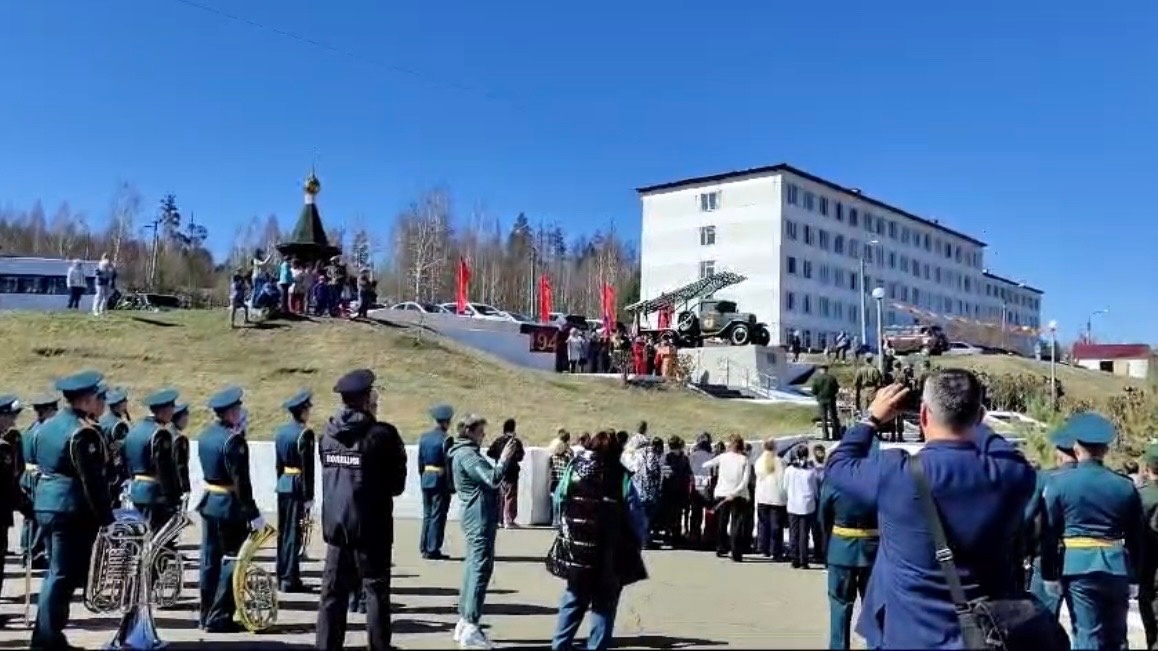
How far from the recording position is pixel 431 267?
260ft

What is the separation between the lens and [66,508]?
6805 mm

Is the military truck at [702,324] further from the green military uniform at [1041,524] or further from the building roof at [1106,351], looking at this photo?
the building roof at [1106,351]

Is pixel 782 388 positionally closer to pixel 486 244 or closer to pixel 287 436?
pixel 287 436

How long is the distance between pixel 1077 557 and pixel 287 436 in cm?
656

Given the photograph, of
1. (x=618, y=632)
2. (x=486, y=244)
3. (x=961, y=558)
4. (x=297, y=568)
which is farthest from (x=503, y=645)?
(x=486, y=244)

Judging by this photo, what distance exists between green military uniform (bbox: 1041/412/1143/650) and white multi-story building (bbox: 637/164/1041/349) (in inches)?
2467

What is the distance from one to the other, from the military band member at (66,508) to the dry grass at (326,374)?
15624mm

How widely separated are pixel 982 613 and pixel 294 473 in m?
7.39

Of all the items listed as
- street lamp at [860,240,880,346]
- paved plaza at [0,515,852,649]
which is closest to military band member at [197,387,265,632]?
paved plaza at [0,515,852,649]

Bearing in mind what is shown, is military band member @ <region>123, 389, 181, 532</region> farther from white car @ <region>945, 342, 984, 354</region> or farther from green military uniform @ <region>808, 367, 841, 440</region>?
white car @ <region>945, 342, 984, 354</region>

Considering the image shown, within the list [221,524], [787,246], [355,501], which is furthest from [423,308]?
[787,246]

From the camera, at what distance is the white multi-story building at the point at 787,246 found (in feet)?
235

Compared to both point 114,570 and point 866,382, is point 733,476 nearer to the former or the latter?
point 114,570

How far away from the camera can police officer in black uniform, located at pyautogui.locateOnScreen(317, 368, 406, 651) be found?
21.3 feet
